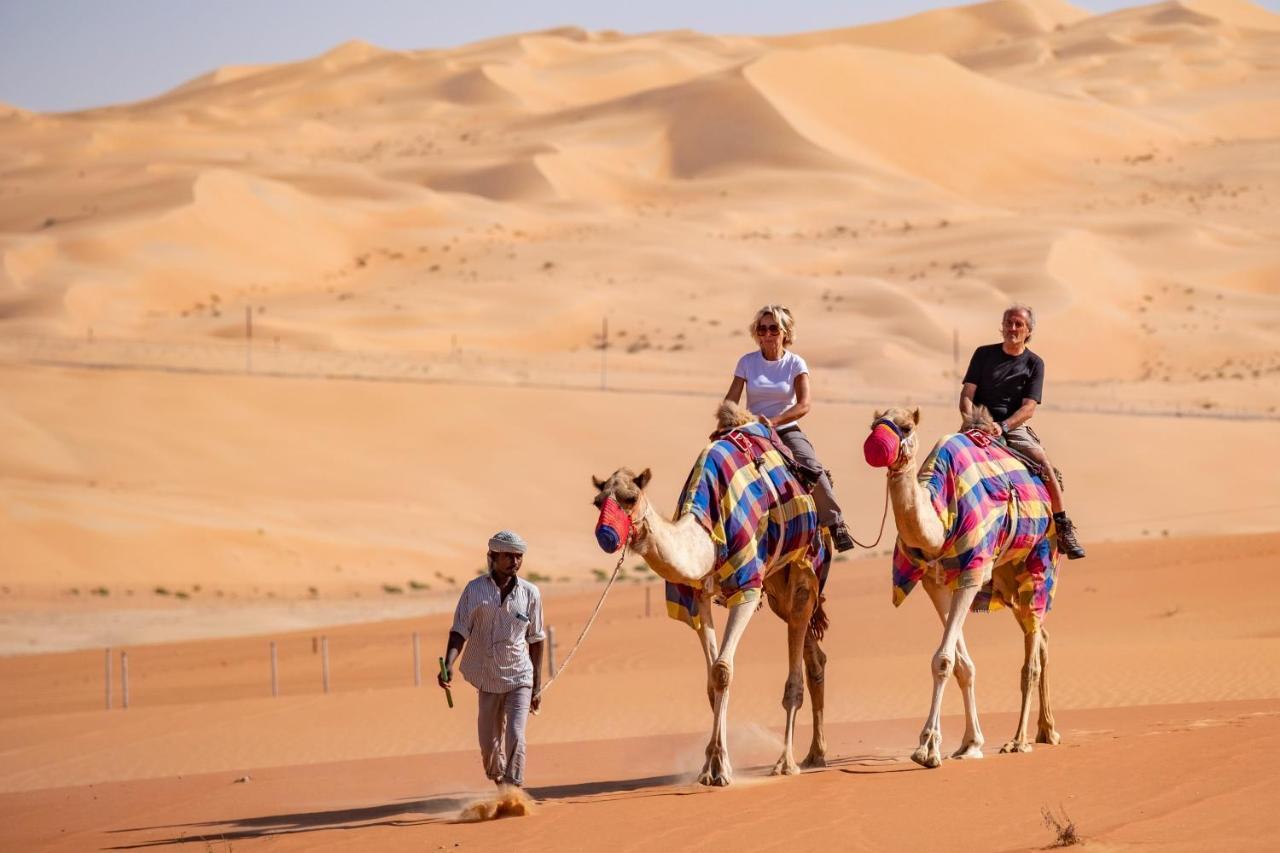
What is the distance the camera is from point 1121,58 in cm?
13825

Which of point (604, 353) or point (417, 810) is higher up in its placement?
point (604, 353)

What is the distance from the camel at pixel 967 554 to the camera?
10961 millimetres

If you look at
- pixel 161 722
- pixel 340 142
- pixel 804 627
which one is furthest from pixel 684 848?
pixel 340 142

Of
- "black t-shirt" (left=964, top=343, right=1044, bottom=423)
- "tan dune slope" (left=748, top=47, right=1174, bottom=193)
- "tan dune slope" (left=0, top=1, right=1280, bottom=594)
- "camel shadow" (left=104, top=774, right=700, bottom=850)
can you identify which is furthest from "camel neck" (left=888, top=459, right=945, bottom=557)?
"tan dune slope" (left=748, top=47, right=1174, bottom=193)

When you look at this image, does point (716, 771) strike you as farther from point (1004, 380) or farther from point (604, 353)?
point (604, 353)

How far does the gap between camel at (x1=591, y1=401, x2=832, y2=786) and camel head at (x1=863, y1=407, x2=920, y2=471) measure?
0.97 meters

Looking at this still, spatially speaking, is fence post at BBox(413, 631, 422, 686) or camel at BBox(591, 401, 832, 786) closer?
camel at BBox(591, 401, 832, 786)

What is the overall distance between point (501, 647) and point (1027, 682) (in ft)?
13.0

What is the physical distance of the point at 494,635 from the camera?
10.3 m

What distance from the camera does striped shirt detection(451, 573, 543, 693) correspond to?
10305 millimetres

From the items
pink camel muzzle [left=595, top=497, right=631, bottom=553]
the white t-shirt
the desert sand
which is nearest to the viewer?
pink camel muzzle [left=595, top=497, right=631, bottom=553]

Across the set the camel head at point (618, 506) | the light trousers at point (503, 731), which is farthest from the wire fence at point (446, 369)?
the camel head at point (618, 506)

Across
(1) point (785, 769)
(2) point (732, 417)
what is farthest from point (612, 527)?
(1) point (785, 769)

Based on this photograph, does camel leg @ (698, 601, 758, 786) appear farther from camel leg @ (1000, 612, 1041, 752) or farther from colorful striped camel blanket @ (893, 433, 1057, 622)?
camel leg @ (1000, 612, 1041, 752)
